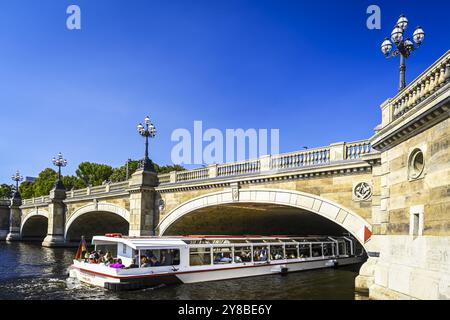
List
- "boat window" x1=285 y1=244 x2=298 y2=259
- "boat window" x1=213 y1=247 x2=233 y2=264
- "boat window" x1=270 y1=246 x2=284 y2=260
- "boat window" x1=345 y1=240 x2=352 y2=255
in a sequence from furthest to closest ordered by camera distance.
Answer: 1. "boat window" x1=345 y1=240 x2=352 y2=255
2. "boat window" x1=285 y1=244 x2=298 y2=259
3. "boat window" x1=270 y1=246 x2=284 y2=260
4. "boat window" x1=213 y1=247 x2=233 y2=264

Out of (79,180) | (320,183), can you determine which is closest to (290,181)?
(320,183)

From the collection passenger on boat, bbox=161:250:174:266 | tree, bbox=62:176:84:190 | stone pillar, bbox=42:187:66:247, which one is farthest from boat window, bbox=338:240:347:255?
tree, bbox=62:176:84:190

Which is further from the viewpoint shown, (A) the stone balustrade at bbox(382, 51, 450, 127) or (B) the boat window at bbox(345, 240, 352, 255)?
(B) the boat window at bbox(345, 240, 352, 255)

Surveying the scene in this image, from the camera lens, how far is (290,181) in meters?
22.1

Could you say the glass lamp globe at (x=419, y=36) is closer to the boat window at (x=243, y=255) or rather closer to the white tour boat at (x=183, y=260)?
the white tour boat at (x=183, y=260)

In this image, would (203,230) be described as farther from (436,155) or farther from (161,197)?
(436,155)

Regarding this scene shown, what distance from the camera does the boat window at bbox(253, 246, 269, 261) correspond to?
25.0m

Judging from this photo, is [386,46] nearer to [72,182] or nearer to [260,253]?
[260,253]

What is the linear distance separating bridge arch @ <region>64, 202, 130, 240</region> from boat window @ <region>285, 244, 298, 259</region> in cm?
1425

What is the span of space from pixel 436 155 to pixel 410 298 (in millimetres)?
4111

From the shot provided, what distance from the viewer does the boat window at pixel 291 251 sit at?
2706cm

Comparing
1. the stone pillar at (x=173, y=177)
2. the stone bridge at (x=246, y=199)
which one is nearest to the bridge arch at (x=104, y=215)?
the stone bridge at (x=246, y=199)

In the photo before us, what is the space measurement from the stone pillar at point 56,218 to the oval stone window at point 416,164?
45.0m

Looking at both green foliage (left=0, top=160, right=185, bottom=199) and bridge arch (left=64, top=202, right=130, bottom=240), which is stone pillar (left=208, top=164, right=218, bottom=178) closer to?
bridge arch (left=64, top=202, right=130, bottom=240)
